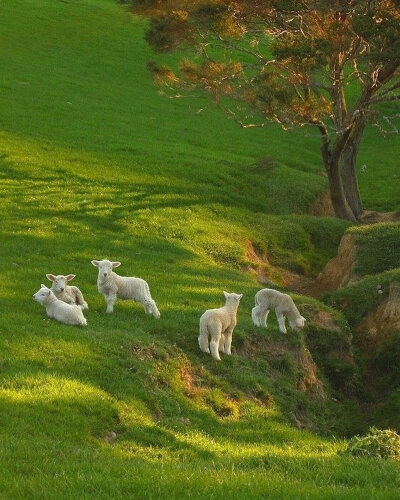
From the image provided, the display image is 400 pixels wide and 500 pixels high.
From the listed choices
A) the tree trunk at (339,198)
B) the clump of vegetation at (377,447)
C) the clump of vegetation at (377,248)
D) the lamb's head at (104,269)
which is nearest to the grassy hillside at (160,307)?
the clump of vegetation at (377,447)

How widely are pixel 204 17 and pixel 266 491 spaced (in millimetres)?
23383

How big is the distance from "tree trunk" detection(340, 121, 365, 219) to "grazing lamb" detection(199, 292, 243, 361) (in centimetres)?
1899

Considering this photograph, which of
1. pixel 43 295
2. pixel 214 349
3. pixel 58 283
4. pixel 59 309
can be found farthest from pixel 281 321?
pixel 43 295

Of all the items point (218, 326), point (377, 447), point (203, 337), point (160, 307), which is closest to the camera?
point (377, 447)

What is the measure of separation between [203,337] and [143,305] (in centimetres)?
212

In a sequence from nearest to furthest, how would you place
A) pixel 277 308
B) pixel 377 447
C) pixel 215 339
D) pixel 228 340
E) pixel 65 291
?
pixel 377 447
pixel 215 339
pixel 228 340
pixel 65 291
pixel 277 308

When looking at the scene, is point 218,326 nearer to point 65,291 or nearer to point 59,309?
point 59,309

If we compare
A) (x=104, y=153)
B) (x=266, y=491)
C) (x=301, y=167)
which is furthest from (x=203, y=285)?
(x=301, y=167)

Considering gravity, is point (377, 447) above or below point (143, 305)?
above

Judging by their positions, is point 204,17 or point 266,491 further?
point 204,17

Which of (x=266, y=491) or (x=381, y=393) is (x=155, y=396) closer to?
(x=266, y=491)

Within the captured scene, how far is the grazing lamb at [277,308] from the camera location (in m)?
18.1

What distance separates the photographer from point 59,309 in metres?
15.8

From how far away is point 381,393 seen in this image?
19484mm
